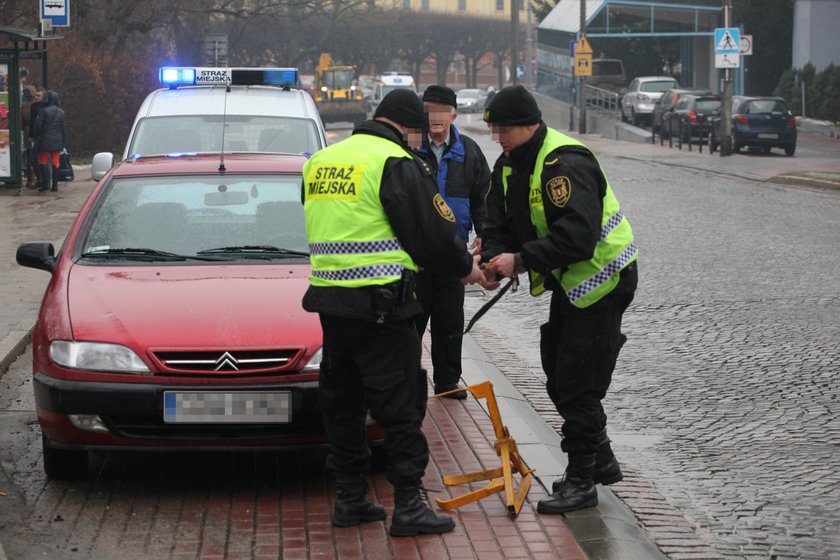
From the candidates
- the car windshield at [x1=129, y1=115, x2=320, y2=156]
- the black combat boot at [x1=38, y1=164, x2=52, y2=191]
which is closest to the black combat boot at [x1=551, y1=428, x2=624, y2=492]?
the car windshield at [x1=129, y1=115, x2=320, y2=156]

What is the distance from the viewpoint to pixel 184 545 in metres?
5.35

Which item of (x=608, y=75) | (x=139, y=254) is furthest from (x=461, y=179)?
(x=608, y=75)

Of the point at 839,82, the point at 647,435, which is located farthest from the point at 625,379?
the point at 839,82

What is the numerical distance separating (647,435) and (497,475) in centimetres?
178

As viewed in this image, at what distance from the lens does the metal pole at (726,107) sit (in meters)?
32.5

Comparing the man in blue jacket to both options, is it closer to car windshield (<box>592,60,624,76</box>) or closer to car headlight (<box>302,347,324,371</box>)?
car headlight (<box>302,347,324,371</box>)

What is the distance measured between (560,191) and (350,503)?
4.90 feet

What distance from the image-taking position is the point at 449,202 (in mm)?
7898

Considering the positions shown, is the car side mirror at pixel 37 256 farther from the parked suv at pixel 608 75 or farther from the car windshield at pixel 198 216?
the parked suv at pixel 608 75

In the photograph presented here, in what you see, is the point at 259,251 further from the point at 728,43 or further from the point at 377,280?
the point at 728,43

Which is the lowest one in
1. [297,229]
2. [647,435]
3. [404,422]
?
Result: [647,435]

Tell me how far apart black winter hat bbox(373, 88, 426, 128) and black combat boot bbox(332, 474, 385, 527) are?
142 cm

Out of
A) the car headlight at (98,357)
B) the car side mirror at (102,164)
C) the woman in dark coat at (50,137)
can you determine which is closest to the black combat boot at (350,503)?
the car headlight at (98,357)

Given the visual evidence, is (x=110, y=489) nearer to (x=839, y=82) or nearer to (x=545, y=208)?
(x=545, y=208)
